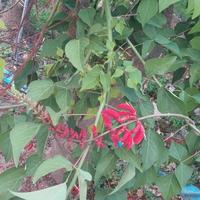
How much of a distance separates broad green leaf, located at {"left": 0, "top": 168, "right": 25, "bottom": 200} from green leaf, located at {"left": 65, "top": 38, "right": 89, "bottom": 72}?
216mm

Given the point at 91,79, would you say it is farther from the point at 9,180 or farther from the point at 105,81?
the point at 9,180

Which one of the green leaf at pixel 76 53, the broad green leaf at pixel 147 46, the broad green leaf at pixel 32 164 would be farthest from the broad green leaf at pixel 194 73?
the broad green leaf at pixel 32 164

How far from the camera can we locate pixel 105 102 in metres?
0.94

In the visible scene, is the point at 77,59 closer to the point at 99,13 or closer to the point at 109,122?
the point at 109,122

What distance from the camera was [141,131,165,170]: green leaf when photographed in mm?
1022

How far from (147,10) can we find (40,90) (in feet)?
0.97

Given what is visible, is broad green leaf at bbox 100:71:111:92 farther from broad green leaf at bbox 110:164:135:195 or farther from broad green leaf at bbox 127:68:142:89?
broad green leaf at bbox 110:164:135:195

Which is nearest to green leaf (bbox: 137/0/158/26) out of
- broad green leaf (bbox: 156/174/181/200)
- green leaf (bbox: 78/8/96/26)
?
green leaf (bbox: 78/8/96/26)

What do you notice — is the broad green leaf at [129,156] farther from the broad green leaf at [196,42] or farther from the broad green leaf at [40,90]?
the broad green leaf at [196,42]

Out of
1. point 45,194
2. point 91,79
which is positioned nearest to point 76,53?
point 91,79

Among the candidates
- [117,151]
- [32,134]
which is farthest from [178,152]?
[32,134]

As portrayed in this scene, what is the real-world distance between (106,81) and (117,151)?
0.44ft

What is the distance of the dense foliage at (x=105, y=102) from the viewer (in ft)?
2.75

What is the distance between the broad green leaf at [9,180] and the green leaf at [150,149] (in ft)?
0.80
